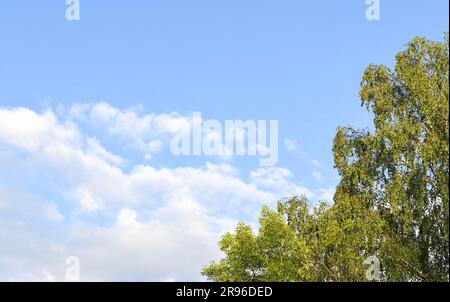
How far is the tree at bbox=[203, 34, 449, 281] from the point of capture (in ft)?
98.7

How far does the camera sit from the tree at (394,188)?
30.1m

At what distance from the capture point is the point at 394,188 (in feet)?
101

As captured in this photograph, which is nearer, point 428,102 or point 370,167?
point 428,102

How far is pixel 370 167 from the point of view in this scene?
108 ft

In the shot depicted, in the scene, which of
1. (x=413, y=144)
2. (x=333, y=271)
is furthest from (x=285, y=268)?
(x=413, y=144)

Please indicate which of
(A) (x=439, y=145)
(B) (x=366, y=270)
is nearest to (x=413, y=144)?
(A) (x=439, y=145)
